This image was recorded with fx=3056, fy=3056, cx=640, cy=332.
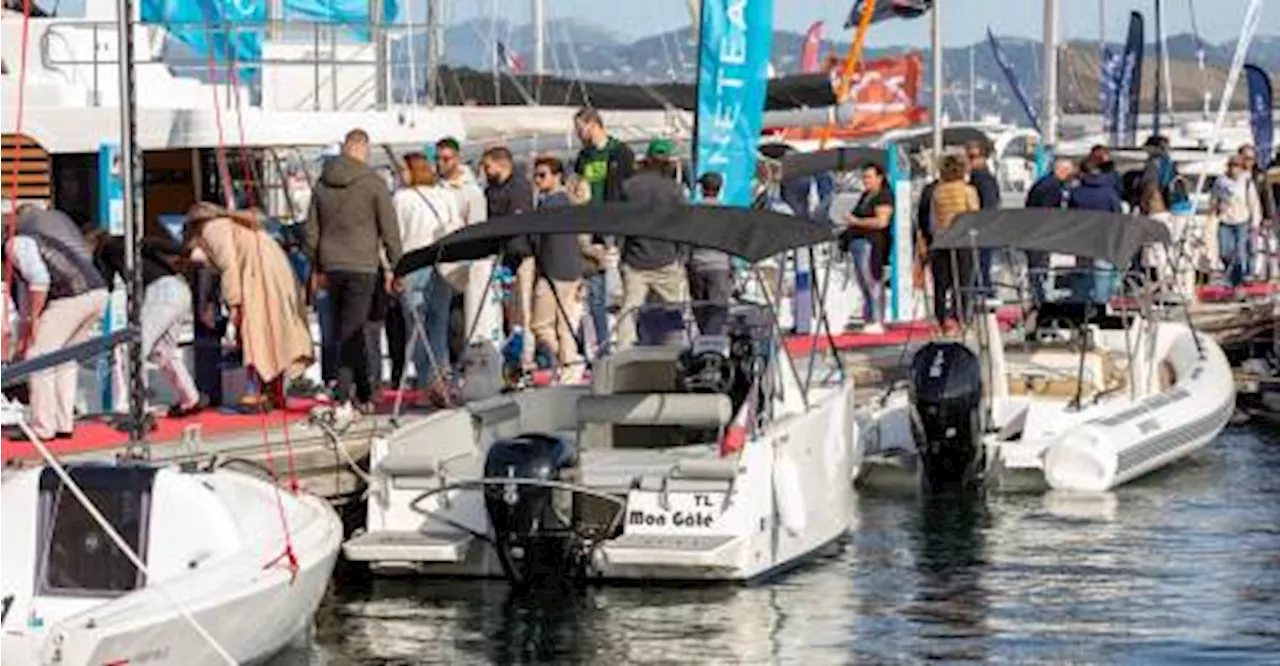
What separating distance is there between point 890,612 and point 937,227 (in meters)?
9.38

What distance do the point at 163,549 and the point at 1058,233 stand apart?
28.4 feet

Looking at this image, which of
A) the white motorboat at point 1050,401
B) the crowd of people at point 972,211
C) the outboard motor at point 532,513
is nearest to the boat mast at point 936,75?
the crowd of people at point 972,211

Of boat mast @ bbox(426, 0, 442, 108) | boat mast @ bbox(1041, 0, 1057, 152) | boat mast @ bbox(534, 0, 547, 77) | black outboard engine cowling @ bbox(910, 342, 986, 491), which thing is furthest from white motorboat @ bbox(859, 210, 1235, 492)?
boat mast @ bbox(534, 0, 547, 77)

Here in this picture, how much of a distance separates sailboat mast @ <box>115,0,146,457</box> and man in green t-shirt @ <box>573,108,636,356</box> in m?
6.38

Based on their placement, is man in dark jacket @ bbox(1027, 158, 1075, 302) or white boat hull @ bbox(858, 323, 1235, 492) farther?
man in dark jacket @ bbox(1027, 158, 1075, 302)

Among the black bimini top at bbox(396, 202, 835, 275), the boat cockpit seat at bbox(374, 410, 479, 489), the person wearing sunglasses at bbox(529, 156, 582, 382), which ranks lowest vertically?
the boat cockpit seat at bbox(374, 410, 479, 489)

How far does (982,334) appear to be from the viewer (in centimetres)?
2053

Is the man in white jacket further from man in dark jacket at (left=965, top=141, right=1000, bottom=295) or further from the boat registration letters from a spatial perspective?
the boat registration letters

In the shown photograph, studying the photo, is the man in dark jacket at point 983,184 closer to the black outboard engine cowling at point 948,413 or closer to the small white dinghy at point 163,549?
the black outboard engine cowling at point 948,413

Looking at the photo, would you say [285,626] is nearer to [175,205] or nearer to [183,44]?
[175,205]

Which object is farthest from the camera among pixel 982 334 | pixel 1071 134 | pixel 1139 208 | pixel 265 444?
pixel 1071 134

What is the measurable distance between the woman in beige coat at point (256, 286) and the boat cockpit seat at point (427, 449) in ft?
3.56

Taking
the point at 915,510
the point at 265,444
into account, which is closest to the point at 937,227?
the point at 915,510

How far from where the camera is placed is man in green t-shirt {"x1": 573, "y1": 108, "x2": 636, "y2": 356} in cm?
2094
